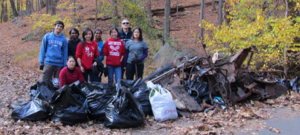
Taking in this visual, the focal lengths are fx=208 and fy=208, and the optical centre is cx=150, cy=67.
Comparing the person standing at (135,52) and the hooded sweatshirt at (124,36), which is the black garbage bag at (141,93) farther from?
the hooded sweatshirt at (124,36)

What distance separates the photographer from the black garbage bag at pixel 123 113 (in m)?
3.21

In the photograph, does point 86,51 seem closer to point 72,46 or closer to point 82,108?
point 72,46

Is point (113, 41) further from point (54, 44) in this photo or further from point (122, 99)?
point (122, 99)

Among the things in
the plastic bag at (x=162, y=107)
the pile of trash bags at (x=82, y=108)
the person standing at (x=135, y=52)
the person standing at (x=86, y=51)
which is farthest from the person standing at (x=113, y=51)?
the plastic bag at (x=162, y=107)

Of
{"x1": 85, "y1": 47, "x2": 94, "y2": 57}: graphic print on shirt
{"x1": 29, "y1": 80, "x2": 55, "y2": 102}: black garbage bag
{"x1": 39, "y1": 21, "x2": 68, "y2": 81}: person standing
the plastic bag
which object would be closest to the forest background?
the plastic bag

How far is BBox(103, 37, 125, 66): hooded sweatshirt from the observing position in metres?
4.95

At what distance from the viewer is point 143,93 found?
4.03 m

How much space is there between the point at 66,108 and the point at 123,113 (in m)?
0.93

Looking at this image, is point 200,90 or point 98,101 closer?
point 98,101

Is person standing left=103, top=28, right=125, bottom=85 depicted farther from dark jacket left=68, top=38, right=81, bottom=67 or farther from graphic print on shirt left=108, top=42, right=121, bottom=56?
dark jacket left=68, top=38, right=81, bottom=67

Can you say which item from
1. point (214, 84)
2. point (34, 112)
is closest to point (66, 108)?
point (34, 112)

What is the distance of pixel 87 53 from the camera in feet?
15.3

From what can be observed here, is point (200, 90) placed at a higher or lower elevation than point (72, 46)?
lower

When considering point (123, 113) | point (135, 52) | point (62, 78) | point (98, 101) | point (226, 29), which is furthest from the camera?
point (226, 29)
